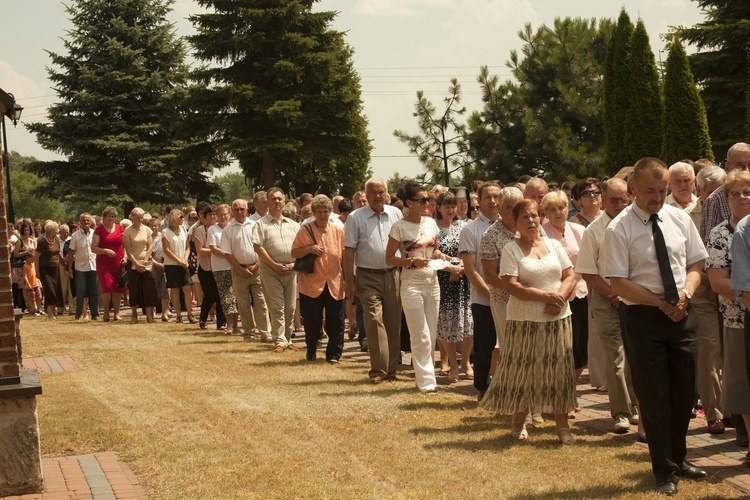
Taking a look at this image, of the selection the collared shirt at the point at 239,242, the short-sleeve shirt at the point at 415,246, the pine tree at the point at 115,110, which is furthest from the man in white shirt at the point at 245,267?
the pine tree at the point at 115,110

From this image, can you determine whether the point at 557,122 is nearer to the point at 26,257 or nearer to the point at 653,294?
the point at 26,257

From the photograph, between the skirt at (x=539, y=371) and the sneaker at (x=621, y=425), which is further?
the sneaker at (x=621, y=425)

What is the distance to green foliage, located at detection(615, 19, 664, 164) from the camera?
37.9 meters

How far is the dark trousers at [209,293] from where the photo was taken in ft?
59.9

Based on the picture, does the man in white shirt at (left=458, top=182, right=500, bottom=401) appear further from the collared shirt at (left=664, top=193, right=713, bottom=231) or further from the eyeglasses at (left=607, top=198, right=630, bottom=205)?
the collared shirt at (left=664, top=193, right=713, bottom=231)

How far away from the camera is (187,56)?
184 feet

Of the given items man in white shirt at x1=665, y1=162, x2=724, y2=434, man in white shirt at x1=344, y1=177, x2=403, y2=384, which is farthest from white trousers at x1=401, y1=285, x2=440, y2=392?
man in white shirt at x1=665, y1=162, x2=724, y2=434

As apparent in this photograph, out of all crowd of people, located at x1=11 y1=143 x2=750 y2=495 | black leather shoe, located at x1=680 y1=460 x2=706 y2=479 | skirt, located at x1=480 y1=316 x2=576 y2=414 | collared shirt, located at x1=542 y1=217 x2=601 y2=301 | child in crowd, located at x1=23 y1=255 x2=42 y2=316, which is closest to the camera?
crowd of people, located at x1=11 y1=143 x2=750 y2=495

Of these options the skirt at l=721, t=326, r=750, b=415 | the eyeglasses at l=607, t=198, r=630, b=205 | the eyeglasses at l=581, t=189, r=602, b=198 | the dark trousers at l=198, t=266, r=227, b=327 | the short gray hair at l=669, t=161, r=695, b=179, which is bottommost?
the skirt at l=721, t=326, r=750, b=415

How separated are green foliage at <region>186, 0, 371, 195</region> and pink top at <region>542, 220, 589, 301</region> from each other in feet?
131

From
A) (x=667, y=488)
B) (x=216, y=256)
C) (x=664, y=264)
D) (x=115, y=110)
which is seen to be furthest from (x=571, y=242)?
(x=115, y=110)

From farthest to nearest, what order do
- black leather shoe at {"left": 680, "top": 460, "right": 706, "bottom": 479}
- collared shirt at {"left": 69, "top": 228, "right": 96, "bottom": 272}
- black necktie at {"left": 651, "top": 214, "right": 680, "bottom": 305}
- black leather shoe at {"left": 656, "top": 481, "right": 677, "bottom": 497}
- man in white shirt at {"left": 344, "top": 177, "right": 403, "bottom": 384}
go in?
1. collared shirt at {"left": 69, "top": 228, "right": 96, "bottom": 272}
2. man in white shirt at {"left": 344, "top": 177, "right": 403, "bottom": 384}
3. black leather shoe at {"left": 680, "top": 460, "right": 706, "bottom": 479}
4. black necktie at {"left": 651, "top": 214, "right": 680, "bottom": 305}
5. black leather shoe at {"left": 656, "top": 481, "right": 677, "bottom": 497}

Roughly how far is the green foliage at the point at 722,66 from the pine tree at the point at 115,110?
26.3 m

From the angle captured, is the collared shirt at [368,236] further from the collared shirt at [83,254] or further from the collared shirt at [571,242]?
the collared shirt at [83,254]
